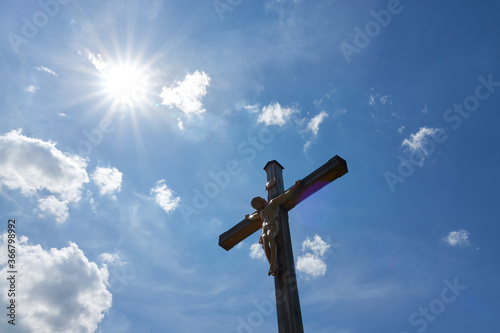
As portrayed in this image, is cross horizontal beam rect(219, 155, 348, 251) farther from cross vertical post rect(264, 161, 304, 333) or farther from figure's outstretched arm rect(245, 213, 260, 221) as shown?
cross vertical post rect(264, 161, 304, 333)

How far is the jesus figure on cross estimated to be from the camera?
5.31 metres

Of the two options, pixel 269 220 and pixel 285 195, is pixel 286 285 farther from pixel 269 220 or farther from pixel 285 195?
pixel 285 195

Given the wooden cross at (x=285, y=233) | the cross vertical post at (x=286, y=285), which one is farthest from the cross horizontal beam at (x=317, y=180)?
the cross vertical post at (x=286, y=285)

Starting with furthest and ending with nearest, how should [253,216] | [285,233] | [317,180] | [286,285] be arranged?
1. [253,216]
2. [317,180]
3. [285,233]
4. [286,285]

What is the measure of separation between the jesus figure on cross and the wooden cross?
7 cm

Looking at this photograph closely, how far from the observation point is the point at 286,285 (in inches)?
193

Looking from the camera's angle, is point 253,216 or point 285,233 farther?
point 253,216

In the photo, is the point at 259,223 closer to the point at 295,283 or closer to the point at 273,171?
the point at 273,171

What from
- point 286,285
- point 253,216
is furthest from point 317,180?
point 286,285

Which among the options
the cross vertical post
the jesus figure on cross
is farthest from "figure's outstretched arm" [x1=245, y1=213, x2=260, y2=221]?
the cross vertical post

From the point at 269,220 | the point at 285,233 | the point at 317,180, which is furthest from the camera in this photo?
the point at 317,180

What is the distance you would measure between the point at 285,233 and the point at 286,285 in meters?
0.89

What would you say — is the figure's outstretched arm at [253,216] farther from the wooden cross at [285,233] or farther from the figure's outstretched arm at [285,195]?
the figure's outstretched arm at [285,195]

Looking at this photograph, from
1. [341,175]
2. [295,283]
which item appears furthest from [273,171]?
[295,283]
